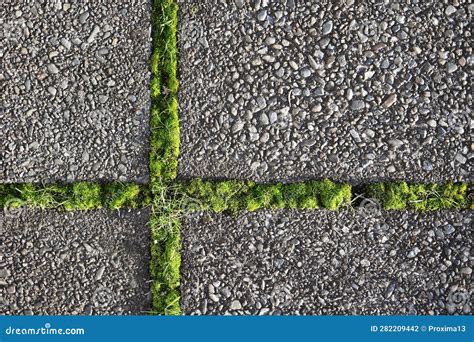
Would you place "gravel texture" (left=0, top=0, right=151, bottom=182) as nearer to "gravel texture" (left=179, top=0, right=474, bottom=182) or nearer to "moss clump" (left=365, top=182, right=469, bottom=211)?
"gravel texture" (left=179, top=0, right=474, bottom=182)

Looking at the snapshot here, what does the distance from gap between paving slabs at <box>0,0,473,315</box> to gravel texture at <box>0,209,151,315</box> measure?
0.07 m

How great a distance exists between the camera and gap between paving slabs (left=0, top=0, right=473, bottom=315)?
225 centimetres

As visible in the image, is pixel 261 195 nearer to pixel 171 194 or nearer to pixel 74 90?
pixel 171 194

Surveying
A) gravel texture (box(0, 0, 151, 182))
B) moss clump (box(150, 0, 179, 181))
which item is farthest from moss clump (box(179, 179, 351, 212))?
gravel texture (box(0, 0, 151, 182))

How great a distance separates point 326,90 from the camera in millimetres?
2289

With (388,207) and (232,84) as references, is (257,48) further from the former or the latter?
(388,207)

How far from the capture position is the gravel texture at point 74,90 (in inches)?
89.7

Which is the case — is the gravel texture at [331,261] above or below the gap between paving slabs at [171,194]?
below

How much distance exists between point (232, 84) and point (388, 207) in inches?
34.8

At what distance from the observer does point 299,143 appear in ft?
7.47

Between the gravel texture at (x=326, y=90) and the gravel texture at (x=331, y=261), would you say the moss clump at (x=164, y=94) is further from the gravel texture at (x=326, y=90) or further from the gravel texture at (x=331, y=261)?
the gravel texture at (x=331, y=261)

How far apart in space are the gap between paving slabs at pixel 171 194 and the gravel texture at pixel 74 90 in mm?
54

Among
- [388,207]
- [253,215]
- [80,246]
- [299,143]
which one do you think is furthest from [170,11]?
[388,207]

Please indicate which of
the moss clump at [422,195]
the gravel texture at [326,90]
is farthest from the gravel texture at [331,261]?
the gravel texture at [326,90]
